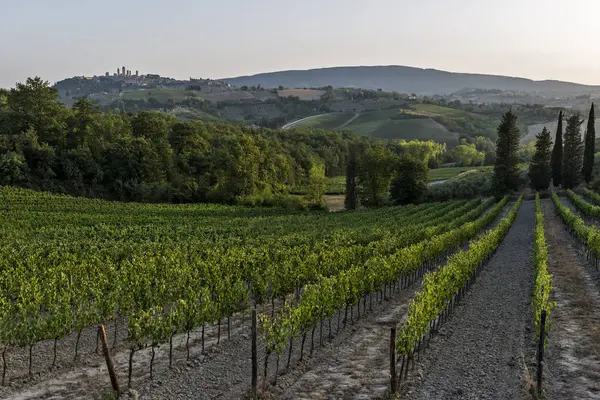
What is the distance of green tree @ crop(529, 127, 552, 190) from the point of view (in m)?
84.2

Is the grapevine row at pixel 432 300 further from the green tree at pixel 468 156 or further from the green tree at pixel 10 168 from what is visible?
the green tree at pixel 468 156

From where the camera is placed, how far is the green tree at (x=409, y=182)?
281 ft

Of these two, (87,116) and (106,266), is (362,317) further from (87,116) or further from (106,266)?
→ (87,116)

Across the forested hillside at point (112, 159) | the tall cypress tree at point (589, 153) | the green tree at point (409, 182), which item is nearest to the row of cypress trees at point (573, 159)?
the tall cypress tree at point (589, 153)

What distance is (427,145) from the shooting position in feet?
541

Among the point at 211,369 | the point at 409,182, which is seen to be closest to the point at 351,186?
the point at 409,182

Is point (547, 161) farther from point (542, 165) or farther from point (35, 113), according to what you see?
point (35, 113)

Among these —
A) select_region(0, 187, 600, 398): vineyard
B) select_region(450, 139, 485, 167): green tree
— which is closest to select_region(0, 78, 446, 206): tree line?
select_region(0, 187, 600, 398): vineyard

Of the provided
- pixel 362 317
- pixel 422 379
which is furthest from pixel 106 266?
pixel 422 379

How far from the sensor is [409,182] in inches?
3371

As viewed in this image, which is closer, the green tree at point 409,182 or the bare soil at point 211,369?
the bare soil at point 211,369

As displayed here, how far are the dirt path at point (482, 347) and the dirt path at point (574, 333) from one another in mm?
1102

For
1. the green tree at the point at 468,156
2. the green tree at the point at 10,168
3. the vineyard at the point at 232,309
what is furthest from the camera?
the green tree at the point at 468,156

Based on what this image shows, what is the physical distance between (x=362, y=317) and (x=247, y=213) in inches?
2049
